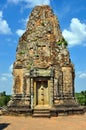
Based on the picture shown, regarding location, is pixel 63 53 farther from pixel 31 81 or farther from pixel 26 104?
pixel 26 104

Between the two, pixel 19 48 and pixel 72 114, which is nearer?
pixel 72 114

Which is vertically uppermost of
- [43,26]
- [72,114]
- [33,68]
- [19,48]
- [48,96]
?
[43,26]

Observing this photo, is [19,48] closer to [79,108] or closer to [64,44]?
[64,44]

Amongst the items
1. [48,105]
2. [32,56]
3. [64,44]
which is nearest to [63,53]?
[64,44]

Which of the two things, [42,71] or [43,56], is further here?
[43,56]

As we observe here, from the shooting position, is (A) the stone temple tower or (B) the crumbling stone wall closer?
(A) the stone temple tower

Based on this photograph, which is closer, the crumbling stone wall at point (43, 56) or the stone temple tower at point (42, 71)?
the stone temple tower at point (42, 71)

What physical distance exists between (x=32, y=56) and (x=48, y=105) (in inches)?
160

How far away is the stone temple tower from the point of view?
2242 cm

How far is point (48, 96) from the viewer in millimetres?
22609

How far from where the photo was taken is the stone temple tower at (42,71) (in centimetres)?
2242

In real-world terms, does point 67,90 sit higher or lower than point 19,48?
lower

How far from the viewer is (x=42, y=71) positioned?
894 inches

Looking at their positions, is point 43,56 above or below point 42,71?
above
